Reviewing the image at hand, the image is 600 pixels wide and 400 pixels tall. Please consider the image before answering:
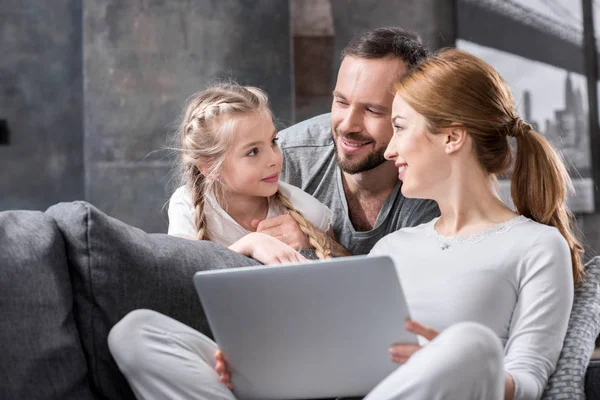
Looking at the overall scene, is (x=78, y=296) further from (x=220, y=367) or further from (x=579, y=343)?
(x=579, y=343)

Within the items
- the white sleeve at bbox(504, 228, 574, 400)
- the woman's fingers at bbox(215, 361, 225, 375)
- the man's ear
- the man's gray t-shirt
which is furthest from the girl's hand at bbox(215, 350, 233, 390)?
the man's gray t-shirt

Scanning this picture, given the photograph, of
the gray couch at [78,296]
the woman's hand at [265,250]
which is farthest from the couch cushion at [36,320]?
the woman's hand at [265,250]

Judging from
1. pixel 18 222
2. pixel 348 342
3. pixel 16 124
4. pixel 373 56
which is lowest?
pixel 16 124

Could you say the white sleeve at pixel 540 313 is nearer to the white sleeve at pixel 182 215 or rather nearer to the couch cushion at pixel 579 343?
the couch cushion at pixel 579 343

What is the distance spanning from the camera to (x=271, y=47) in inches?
180

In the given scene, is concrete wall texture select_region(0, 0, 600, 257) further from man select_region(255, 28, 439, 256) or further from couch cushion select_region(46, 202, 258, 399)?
couch cushion select_region(46, 202, 258, 399)

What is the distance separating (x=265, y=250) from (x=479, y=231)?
412mm

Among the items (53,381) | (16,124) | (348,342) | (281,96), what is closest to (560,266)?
(348,342)

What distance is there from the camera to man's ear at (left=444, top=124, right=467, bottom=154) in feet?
5.63

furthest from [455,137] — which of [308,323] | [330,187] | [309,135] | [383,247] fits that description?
[309,135]

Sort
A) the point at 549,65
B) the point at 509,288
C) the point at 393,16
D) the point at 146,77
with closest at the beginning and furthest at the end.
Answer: the point at 509,288, the point at 146,77, the point at 549,65, the point at 393,16

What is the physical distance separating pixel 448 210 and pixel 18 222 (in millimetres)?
773

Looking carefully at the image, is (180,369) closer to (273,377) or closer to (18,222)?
→ (273,377)

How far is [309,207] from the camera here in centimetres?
223
